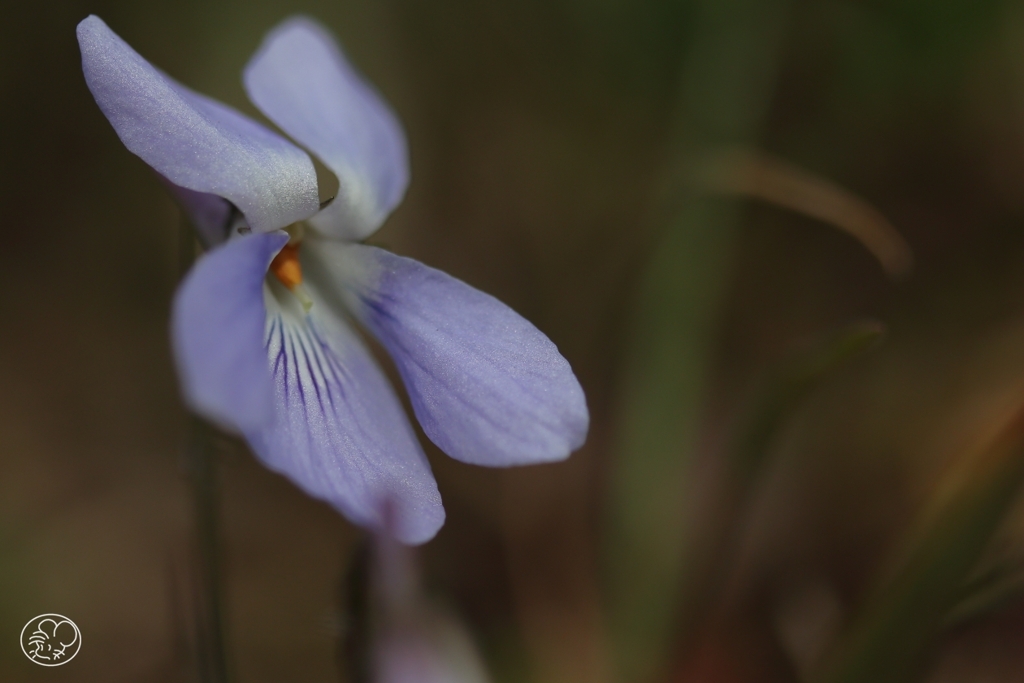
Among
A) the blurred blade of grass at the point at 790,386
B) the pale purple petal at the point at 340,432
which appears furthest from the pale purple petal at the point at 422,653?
the blurred blade of grass at the point at 790,386

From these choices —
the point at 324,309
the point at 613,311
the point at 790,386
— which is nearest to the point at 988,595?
the point at 790,386

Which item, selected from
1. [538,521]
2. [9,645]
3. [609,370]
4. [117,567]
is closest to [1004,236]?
[609,370]

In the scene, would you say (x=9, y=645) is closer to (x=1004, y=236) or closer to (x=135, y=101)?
(x=135, y=101)

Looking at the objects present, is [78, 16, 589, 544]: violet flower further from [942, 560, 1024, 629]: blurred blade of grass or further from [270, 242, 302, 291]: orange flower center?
[942, 560, 1024, 629]: blurred blade of grass

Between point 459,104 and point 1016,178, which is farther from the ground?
point 1016,178

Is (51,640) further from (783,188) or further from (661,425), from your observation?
(783,188)

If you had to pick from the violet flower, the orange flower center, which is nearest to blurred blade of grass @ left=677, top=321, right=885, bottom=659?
the violet flower
